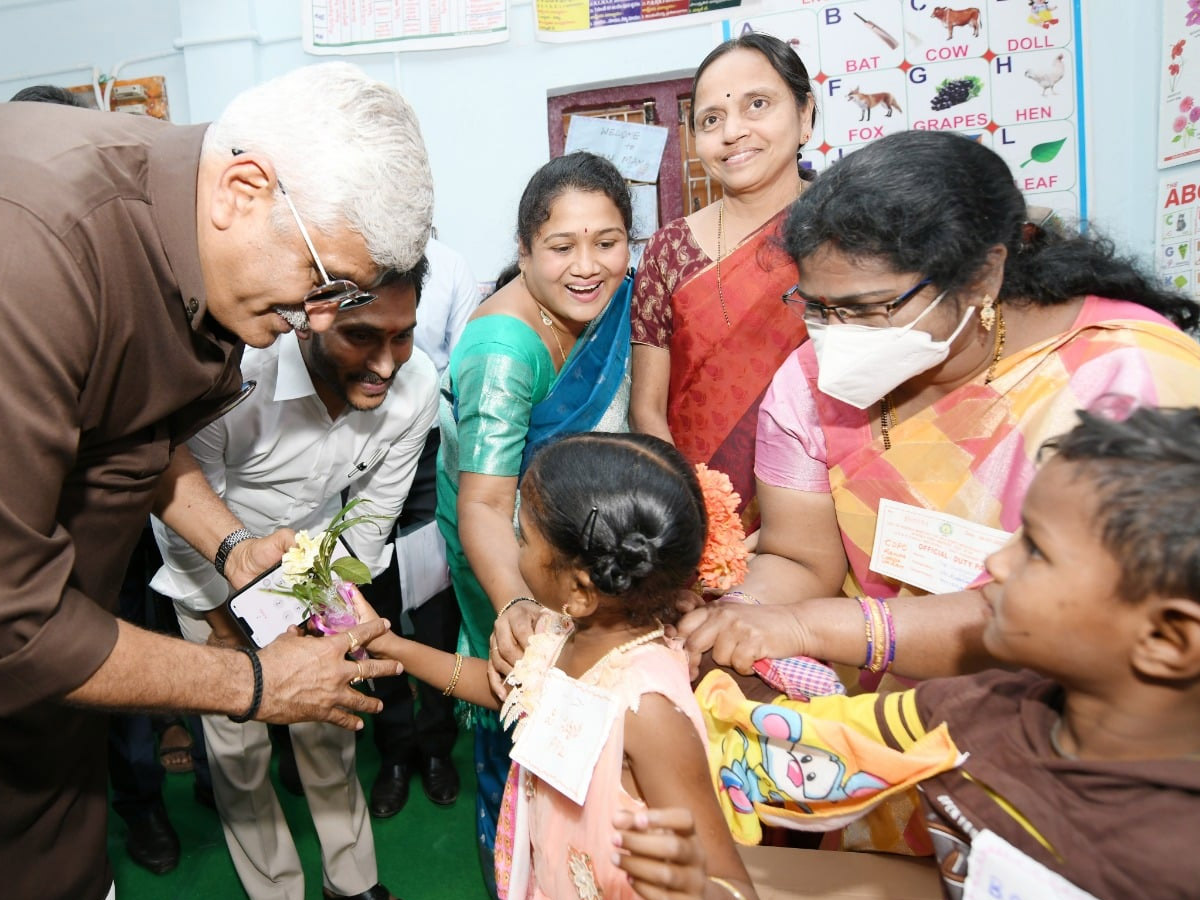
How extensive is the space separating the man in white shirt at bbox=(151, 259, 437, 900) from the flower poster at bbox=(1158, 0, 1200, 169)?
3013mm

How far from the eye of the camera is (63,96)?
2.82 m

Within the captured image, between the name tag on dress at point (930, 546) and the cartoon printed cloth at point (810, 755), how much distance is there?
356 millimetres

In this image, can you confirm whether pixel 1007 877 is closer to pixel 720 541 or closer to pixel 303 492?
pixel 720 541

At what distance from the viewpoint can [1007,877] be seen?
0.93m

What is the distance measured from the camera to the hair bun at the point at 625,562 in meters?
1.24

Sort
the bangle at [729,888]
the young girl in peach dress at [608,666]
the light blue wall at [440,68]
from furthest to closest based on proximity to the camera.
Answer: the light blue wall at [440,68], the young girl in peach dress at [608,666], the bangle at [729,888]

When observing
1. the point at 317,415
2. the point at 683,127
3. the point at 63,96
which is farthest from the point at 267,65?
the point at 317,415

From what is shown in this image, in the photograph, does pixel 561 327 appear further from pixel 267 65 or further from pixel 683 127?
pixel 267 65

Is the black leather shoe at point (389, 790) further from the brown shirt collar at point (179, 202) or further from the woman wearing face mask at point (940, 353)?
the brown shirt collar at point (179, 202)

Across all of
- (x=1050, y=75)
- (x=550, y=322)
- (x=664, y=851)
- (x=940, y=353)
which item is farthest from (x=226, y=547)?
(x=1050, y=75)

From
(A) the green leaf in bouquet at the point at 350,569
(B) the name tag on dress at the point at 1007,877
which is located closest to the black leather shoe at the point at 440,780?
(A) the green leaf in bouquet at the point at 350,569

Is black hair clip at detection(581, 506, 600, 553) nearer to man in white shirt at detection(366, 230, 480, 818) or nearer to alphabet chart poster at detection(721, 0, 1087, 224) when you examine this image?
man in white shirt at detection(366, 230, 480, 818)

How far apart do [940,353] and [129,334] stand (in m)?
1.34

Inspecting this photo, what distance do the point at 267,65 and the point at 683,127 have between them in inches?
84.5
